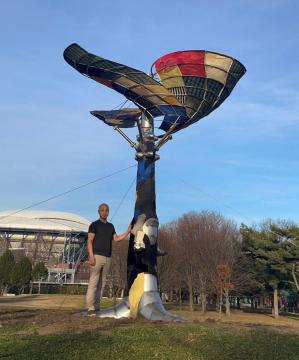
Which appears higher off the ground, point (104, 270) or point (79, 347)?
point (104, 270)

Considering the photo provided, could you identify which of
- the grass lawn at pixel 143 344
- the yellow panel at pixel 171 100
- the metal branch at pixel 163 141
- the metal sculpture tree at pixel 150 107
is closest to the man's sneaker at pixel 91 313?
the metal sculpture tree at pixel 150 107

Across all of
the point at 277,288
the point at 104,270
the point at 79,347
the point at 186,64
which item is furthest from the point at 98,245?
the point at 277,288

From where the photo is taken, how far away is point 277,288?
50.3m

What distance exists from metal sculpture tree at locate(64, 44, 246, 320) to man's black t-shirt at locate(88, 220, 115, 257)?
183 cm

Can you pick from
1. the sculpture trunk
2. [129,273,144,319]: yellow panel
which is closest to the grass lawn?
[129,273,144,319]: yellow panel

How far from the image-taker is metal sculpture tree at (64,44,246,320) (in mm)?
12180

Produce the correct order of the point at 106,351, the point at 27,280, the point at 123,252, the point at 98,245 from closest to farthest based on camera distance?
1. the point at 106,351
2. the point at 98,245
3. the point at 123,252
4. the point at 27,280

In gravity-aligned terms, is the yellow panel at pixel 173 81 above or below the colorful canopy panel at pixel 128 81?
above

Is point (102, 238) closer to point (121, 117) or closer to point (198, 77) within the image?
point (121, 117)

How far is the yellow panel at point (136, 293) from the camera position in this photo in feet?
38.3

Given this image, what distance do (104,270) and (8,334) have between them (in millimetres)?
3003

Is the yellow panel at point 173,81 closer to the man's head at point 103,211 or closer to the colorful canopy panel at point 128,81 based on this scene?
the colorful canopy panel at point 128,81

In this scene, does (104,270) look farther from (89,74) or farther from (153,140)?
(89,74)

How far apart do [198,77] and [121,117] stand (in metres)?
2.84
